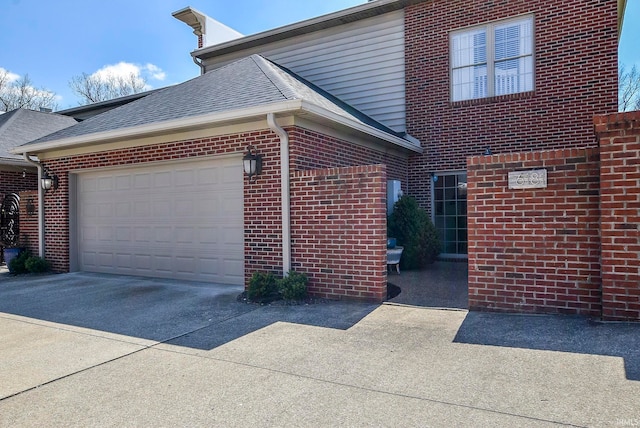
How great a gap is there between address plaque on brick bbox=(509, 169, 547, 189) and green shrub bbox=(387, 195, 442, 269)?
3776 mm

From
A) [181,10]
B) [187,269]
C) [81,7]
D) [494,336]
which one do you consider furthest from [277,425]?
[81,7]

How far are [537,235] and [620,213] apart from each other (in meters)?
0.86

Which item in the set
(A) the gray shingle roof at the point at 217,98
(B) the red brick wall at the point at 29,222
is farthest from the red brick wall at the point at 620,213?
(B) the red brick wall at the point at 29,222

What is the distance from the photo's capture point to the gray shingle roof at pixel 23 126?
11.8 m

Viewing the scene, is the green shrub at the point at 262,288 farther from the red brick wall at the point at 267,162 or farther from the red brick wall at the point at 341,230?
the red brick wall at the point at 341,230

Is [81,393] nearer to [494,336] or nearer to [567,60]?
[494,336]

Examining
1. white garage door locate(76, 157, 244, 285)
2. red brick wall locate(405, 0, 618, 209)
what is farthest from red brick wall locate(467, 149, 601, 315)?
red brick wall locate(405, 0, 618, 209)

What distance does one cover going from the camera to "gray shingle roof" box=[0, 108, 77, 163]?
11.8m

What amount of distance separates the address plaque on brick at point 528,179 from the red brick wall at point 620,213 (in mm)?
594

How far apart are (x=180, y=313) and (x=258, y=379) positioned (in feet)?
8.75

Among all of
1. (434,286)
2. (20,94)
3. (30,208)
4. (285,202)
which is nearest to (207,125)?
(285,202)

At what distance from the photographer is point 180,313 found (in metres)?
5.86

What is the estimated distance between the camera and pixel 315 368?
377 centimetres

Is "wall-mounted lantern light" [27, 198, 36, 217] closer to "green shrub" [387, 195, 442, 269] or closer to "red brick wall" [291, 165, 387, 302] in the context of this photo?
"red brick wall" [291, 165, 387, 302]
